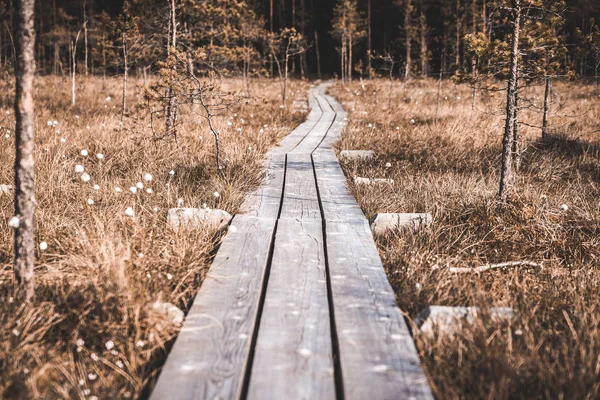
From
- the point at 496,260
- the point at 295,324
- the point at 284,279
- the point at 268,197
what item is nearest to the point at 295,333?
the point at 295,324

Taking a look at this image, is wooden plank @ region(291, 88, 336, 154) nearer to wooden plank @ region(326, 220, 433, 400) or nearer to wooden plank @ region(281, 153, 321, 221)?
wooden plank @ region(281, 153, 321, 221)

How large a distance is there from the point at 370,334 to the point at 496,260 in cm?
218

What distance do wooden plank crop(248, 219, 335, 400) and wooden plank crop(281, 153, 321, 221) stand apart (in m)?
1.08

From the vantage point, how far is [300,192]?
5840 mm

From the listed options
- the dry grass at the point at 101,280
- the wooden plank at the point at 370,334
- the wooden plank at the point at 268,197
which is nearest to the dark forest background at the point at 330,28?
the wooden plank at the point at 268,197

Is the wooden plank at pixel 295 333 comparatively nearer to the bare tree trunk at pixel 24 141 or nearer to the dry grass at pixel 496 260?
the dry grass at pixel 496 260

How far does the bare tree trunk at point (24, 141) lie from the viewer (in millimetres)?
2420

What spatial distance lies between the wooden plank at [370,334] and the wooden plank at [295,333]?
88 millimetres

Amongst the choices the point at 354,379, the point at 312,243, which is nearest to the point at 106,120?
the point at 312,243

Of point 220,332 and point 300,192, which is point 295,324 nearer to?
point 220,332

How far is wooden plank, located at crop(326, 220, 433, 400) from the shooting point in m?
2.10

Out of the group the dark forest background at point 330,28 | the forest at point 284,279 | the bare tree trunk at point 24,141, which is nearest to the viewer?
the forest at point 284,279

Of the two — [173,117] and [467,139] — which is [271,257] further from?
[467,139]

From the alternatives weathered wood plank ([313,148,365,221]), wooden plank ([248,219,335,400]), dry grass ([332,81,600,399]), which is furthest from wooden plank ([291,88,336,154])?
wooden plank ([248,219,335,400])
